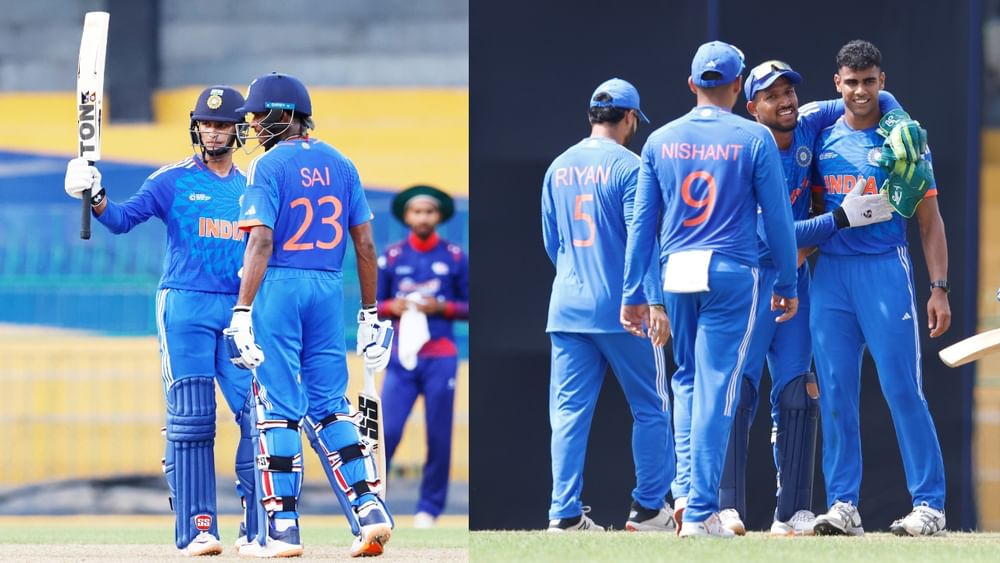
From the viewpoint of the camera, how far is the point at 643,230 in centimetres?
615

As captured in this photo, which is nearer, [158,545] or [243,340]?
[243,340]

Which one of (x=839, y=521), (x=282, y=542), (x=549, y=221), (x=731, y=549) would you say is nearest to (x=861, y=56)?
(x=549, y=221)

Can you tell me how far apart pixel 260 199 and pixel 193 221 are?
662 millimetres

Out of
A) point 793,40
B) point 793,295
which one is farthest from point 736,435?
point 793,40

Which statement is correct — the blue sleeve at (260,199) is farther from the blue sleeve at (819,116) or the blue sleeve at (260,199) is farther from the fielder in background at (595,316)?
the blue sleeve at (819,116)

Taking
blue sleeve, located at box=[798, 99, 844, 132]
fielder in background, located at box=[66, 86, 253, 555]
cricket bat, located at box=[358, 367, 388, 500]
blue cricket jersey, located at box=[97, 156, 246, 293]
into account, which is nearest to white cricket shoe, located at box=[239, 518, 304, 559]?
fielder in background, located at box=[66, 86, 253, 555]

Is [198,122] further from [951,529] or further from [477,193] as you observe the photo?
[951,529]

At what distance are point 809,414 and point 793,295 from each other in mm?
902

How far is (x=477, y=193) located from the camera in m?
7.84

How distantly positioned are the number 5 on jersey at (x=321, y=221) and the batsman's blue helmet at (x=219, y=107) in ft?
2.24

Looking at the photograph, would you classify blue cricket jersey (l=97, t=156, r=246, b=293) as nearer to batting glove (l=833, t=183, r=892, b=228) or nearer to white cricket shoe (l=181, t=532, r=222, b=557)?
white cricket shoe (l=181, t=532, r=222, b=557)

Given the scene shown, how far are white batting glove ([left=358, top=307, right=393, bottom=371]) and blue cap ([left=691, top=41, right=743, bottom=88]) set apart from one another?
5.11 feet

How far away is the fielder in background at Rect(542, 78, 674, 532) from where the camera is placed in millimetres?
6848

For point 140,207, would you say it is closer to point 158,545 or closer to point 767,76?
point 158,545
